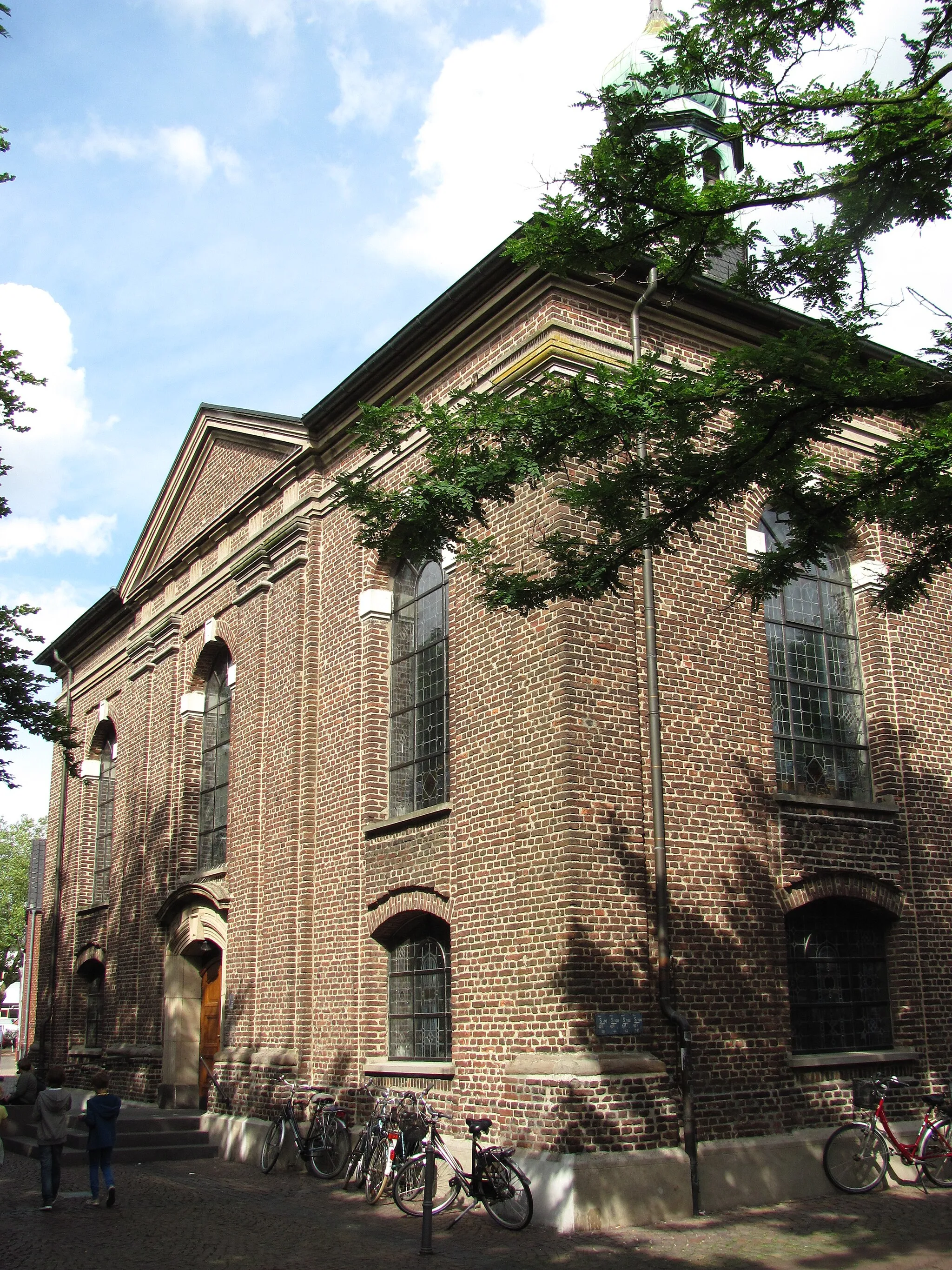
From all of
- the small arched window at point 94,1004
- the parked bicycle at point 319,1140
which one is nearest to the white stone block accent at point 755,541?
the parked bicycle at point 319,1140

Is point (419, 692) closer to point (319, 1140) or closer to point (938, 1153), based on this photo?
point (319, 1140)

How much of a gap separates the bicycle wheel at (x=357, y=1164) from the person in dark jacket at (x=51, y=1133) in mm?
2908

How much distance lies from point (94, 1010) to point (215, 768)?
745cm

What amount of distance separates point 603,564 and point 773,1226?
5.79 meters

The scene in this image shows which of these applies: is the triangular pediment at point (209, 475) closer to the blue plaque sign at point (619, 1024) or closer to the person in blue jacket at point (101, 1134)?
the person in blue jacket at point (101, 1134)

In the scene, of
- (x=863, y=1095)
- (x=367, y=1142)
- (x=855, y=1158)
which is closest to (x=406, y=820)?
(x=367, y=1142)

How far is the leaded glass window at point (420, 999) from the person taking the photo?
1347cm

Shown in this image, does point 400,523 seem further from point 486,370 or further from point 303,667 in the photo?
point 303,667

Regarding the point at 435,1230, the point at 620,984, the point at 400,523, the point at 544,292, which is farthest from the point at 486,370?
the point at 435,1230

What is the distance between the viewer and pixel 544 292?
1308 centimetres

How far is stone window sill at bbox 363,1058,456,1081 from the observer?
1262 centimetres

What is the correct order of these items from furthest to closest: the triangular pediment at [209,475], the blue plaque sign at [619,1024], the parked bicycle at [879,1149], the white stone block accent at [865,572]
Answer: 1. the triangular pediment at [209,475]
2. the white stone block accent at [865,572]
3. the parked bicycle at [879,1149]
4. the blue plaque sign at [619,1024]

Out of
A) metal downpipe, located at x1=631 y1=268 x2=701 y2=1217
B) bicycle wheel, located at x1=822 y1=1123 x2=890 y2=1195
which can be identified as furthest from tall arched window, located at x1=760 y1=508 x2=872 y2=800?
bicycle wheel, located at x1=822 y1=1123 x2=890 y2=1195

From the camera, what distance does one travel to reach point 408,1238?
10234 mm
